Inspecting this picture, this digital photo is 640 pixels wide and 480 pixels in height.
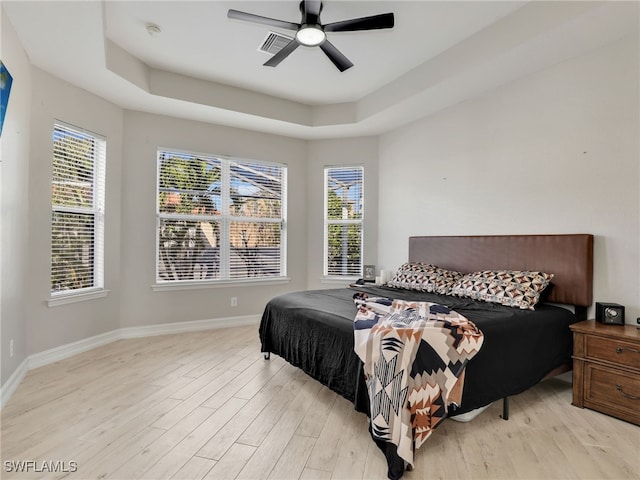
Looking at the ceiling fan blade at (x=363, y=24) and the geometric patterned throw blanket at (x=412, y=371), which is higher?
the ceiling fan blade at (x=363, y=24)

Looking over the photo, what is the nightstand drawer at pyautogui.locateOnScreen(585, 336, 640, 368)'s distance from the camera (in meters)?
2.21

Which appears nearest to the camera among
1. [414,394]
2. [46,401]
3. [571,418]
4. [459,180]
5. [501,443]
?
[414,394]

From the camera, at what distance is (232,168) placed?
475 cm

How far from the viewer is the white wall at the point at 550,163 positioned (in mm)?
2605

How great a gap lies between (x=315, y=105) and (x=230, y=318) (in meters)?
3.07

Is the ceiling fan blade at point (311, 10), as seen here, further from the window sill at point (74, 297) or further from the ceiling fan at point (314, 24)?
the window sill at point (74, 297)

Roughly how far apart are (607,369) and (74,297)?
4.53 metres

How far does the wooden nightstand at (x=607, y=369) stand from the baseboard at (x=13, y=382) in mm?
4001

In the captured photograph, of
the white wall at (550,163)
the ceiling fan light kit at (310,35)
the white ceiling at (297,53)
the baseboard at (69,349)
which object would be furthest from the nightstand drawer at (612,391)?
the baseboard at (69,349)

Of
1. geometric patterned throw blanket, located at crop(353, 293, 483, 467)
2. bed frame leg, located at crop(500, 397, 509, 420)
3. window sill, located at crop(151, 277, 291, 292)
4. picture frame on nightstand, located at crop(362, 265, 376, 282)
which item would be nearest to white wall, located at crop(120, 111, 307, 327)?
window sill, located at crop(151, 277, 291, 292)

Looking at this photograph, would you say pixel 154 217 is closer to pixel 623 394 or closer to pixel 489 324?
pixel 489 324

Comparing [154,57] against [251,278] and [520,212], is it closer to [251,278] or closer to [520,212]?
[251,278]

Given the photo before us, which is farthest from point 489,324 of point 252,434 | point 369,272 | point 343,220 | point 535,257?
point 343,220

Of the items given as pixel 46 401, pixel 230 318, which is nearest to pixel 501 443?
pixel 46 401
